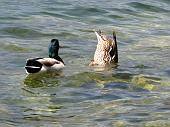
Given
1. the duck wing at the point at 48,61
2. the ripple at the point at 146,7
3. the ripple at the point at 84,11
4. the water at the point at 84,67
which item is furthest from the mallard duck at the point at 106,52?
the ripple at the point at 146,7

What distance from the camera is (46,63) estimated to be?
12203mm

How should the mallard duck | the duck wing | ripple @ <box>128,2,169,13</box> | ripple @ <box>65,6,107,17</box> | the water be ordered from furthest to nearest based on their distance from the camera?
ripple @ <box>128,2,169,13</box> → ripple @ <box>65,6,107,17</box> → the mallard duck → the duck wing → the water

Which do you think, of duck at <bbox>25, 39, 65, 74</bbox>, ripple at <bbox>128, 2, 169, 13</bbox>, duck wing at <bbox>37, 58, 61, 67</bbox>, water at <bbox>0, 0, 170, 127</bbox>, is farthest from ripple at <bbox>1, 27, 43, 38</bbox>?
ripple at <bbox>128, 2, 169, 13</bbox>

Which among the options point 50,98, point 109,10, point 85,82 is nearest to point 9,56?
point 85,82

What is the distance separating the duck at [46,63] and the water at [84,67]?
162 millimetres

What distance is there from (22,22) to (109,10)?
4081 mm

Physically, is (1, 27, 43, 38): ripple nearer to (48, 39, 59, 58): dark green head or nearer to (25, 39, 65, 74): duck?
(25, 39, 65, 74): duck

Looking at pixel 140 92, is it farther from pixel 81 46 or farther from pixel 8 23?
pixel 8 23

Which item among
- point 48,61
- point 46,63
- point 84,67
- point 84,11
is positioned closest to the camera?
point 46,63

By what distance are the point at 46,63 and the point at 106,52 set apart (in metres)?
1.87

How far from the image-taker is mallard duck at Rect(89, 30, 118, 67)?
1329 cm

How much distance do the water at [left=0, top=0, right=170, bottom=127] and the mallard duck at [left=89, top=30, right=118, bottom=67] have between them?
0.82 feet

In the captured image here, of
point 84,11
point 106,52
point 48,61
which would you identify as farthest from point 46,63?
point 84,11

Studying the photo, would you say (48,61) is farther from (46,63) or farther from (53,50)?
(53,50)
